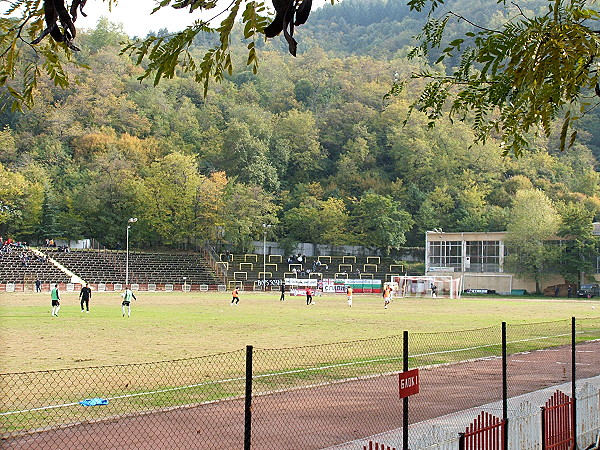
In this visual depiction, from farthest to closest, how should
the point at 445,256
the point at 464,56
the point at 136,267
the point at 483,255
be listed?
the point at 445,256 < the point at 483,255 < the point at 136,267 < the point at 464,56

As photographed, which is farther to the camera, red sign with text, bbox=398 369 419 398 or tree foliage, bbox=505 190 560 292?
tree foliage, bbox=505 190 560 292

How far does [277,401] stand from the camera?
1410cm

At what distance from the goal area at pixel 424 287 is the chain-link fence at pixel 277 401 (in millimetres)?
62293

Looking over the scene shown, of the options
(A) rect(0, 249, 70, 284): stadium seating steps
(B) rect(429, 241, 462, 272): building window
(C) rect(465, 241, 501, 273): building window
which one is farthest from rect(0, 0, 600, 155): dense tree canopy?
(B) rect(429, 241, 462, 272): building window

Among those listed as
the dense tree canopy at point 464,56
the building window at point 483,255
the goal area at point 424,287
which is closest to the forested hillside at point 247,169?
the building window at point 483,255

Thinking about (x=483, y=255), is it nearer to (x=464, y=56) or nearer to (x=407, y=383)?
(x=464, y=56)

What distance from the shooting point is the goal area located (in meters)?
83.8

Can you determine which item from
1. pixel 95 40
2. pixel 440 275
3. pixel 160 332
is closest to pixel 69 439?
pixel 160 332

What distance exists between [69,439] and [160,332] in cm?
1790

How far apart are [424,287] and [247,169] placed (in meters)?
48.8

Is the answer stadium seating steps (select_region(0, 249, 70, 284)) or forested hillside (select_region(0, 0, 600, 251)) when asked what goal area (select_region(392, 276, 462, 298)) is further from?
stadium seating steps (select_region(0, 249, 70, 284))

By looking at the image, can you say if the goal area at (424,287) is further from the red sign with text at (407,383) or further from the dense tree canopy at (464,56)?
the red sign with text at (407,383)

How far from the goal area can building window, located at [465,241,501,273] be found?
9697mm

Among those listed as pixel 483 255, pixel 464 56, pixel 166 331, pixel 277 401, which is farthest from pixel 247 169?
pixel 464 56
